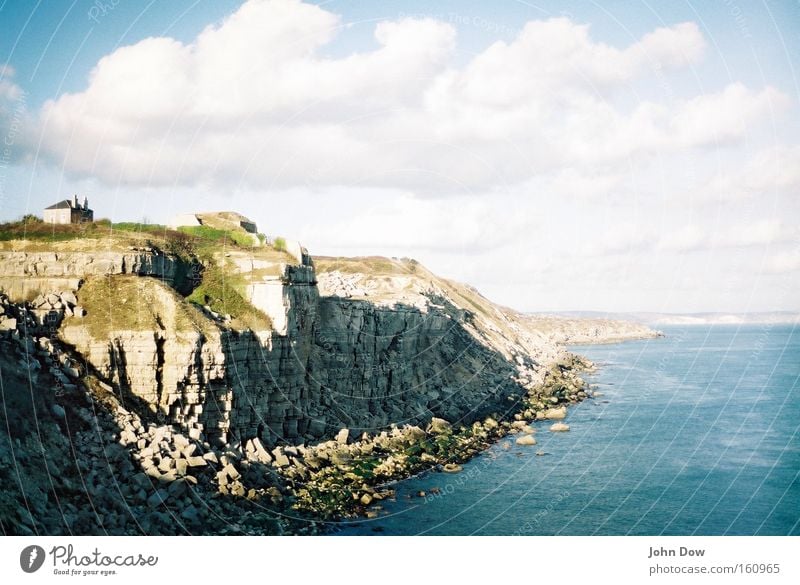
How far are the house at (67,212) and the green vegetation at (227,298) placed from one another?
28.9 ft

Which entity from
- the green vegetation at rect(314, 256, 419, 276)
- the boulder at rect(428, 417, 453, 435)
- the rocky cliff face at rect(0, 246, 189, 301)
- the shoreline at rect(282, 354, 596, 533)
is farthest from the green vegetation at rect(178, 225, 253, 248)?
the green vegetation at rect(314, 256, 419, 276)

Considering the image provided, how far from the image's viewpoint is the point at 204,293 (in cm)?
4259

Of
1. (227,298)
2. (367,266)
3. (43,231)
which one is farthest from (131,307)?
(367,266)

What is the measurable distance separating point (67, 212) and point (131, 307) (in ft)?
39.7

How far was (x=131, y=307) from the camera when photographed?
35.3m

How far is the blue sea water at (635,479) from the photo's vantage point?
114ft

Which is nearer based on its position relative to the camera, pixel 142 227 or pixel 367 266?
pixel 142 227

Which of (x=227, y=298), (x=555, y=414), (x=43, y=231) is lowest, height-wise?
(x=555, y=414)

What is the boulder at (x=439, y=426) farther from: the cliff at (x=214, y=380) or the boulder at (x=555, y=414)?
the boulder at (x=555, y=414)

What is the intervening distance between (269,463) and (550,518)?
16.1 m

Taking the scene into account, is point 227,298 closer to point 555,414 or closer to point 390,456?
point 390,456

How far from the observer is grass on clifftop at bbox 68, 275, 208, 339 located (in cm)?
3434
